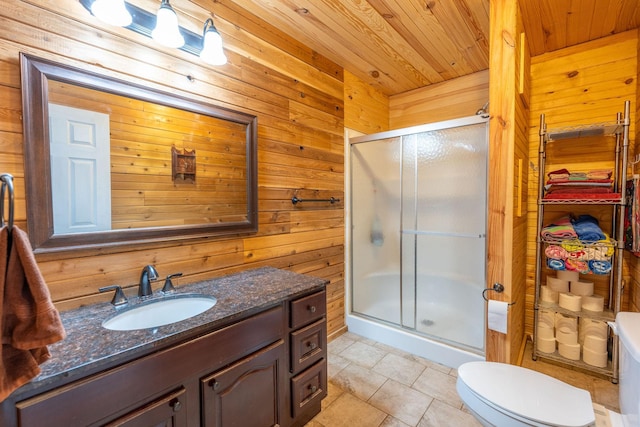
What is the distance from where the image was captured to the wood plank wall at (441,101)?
2.63 metres

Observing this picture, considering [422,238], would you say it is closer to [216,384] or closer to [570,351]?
[570,351]

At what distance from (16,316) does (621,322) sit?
196cm

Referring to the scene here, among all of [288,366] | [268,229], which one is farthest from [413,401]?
[268,229]

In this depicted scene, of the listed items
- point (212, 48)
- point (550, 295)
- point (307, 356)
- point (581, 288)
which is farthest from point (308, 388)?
point (581, 288)

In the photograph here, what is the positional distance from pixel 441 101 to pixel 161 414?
3134mm

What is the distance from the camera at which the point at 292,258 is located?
83.1 inches

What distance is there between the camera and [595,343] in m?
1.96

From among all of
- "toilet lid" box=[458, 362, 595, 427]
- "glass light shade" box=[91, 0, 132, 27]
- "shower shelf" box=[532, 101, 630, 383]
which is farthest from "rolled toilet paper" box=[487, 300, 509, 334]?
"glass light shade" box=[91, 0, 132, 27]

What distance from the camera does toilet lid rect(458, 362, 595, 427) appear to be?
1043 mm

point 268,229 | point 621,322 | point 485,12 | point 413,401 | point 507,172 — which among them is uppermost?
point 485,12

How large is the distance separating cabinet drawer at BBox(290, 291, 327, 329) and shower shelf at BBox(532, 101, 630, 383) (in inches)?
66.6

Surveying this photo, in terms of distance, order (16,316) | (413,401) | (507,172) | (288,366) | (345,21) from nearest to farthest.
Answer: (16,316) → (288,366) → (507,172) → (413,401) → (345,21)

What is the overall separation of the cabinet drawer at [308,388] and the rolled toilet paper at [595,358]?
188 cm

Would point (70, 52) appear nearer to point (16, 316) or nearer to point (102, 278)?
point (102, 278)
